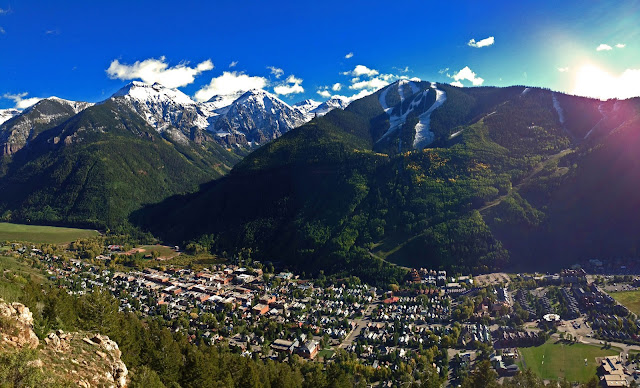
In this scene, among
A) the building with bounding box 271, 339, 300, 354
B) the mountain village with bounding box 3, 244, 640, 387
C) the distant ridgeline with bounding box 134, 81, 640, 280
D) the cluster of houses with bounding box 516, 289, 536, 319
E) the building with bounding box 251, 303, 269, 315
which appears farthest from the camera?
the distant ridgeline with bounding box 134, 81, 640, 280

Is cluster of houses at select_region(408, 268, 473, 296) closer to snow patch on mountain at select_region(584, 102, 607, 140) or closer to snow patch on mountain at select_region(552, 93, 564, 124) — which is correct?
snow patch on mountain at select_region(584, 102, 607, 140)

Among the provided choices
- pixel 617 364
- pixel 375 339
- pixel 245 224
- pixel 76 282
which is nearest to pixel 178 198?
pixel 245 224

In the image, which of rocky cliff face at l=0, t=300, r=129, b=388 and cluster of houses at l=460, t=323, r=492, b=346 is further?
cluster of houses at l=460, t=323, r=492, b=346

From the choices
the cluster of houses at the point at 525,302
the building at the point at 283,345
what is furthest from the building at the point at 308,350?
the cluster of houses at the point at 525,302

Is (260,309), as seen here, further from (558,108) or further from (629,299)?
(558,108)

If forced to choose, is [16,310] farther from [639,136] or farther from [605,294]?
[639,136]

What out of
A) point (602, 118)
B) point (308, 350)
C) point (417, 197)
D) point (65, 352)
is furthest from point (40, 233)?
point (602, 118)

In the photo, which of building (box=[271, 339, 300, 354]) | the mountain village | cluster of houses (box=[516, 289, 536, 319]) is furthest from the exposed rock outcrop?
cluster of houses (box=[516, 289, 536, 319])
